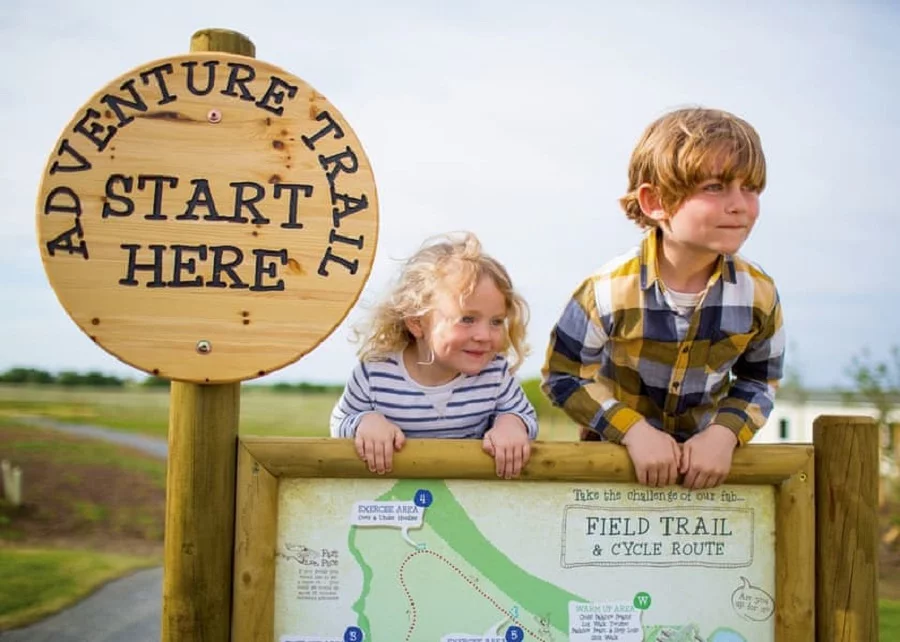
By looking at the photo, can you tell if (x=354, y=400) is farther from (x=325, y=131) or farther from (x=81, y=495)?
(x=81, y=495)

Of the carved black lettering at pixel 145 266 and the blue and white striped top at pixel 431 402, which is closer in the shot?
the carved black lettering at pixel 145 266

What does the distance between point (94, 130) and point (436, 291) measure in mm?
949

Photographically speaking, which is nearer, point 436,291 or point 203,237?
point 203,237

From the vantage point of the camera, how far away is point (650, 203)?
7.52 feet

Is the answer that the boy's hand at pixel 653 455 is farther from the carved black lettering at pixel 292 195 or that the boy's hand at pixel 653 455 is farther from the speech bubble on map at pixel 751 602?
the carved black lettering at pixel 292 195

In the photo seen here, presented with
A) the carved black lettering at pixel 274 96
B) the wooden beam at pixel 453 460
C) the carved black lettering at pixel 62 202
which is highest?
the carved black lettering at pixel 274 96

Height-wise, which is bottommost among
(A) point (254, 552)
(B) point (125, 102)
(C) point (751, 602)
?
(C) point (751, 602)

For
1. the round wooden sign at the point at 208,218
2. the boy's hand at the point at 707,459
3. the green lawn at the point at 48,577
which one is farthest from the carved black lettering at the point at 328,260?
the green lawn at the point at 48,577

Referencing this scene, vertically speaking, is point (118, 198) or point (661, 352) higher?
point (118, 198)

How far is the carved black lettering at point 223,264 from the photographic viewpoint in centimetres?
200

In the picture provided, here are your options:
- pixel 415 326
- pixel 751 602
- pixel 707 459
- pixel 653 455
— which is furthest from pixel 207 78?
pixel 751 602

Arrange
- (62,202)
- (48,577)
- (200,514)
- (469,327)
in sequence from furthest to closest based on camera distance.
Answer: (48,577) → (469,327) → (200,514) → (62,202)

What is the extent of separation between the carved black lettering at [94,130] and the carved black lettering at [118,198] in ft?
0.26

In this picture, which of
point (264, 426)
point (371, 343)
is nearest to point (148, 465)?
point (264, 426)
